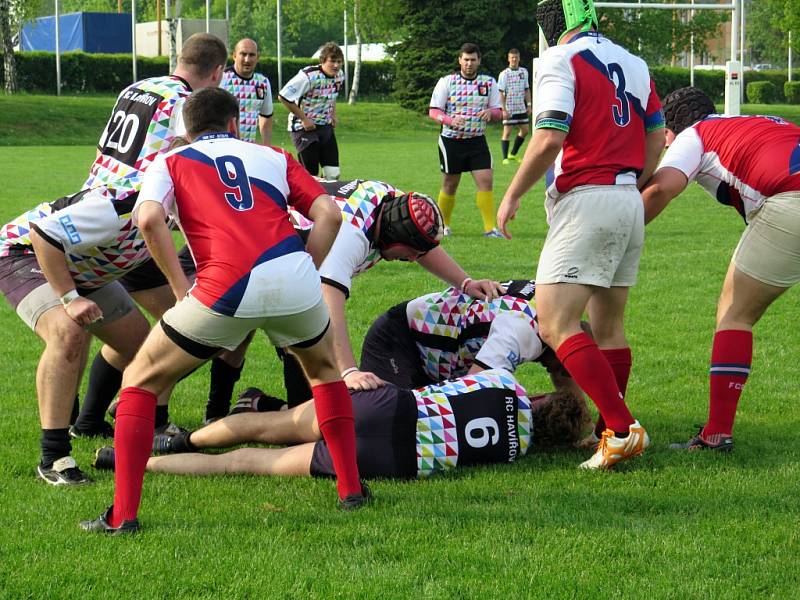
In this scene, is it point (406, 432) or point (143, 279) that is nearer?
point (406, 432)

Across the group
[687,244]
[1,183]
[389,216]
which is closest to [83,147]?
[1,183]

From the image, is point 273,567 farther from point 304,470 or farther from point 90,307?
point 90,307

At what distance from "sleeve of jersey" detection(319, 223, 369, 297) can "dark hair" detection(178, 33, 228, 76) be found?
1230 mm

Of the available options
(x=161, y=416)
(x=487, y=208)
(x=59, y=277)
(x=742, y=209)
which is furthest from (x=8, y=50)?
(x=742, y=209)

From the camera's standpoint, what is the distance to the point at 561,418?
5.36 meters

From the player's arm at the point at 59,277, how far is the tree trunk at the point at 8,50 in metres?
39.6

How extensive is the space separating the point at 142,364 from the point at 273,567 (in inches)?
37.0

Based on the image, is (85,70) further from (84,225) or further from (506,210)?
(506,210)

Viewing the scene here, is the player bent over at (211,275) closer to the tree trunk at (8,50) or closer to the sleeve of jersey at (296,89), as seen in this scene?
the sleeve of jersey at (296,89)

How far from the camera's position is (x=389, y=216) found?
17.7 ft

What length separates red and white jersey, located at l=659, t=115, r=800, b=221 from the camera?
538 cm

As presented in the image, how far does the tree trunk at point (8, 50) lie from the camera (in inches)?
1610

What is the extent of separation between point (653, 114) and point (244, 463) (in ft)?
8.61

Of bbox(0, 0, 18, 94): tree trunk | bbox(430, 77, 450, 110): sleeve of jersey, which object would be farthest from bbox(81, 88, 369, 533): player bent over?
bbox(0, 0, 18, 94): tree trunk
